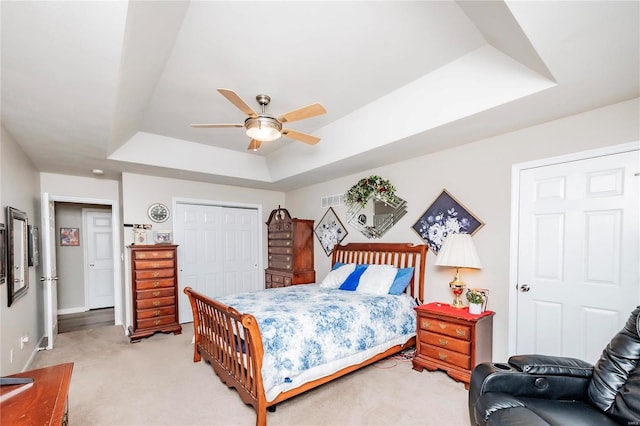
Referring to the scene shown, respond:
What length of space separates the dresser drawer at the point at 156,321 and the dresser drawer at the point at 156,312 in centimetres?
4

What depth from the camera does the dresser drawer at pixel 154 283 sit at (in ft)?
13.6

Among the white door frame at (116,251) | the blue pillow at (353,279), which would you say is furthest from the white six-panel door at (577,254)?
the white door frame at (116,251)

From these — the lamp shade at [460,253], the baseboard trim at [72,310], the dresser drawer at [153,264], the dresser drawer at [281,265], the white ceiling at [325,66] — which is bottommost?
the baseboard trim at [72,310]

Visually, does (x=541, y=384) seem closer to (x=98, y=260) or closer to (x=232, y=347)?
(x=232, y=347)

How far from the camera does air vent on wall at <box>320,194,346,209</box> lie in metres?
4.80

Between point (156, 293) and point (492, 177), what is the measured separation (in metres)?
4.62

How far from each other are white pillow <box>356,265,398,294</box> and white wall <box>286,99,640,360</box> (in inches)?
17.1

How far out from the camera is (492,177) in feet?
9.90

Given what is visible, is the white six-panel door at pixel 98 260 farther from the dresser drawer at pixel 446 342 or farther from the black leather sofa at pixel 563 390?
the black leather sofa at pixel 563 390

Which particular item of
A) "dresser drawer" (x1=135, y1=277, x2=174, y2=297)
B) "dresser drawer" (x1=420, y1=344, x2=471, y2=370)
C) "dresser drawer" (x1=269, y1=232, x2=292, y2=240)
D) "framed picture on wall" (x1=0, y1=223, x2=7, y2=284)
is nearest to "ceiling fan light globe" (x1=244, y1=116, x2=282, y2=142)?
"framed picture on wall" (x1=0, y1=223, x2=7, y2=284)

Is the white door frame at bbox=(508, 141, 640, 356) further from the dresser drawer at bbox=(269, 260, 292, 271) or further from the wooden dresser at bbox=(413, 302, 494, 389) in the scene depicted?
the dresser drawer at bbox=(269, 260, 292, 271)

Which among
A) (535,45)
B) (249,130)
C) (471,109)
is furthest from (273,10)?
(471,109)

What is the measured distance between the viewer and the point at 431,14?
6.19 ft

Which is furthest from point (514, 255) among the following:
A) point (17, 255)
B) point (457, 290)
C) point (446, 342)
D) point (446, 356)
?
point (17, 255)
